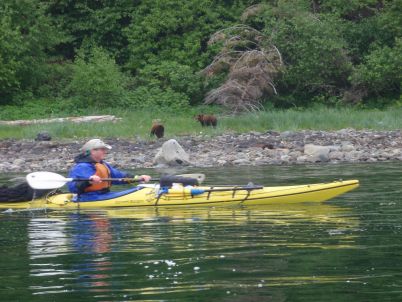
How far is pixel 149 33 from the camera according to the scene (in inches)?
1328

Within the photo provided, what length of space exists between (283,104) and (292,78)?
1.22 m

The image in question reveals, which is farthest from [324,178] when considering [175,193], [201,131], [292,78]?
[292,78]

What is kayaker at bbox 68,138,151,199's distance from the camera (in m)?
13.6

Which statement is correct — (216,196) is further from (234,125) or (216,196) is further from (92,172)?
(234,125)

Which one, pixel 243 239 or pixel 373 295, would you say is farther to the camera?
pixel 243 239

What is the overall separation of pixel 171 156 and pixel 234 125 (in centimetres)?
562

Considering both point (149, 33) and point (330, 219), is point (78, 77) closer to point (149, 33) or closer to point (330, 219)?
Result: point (149, 33)

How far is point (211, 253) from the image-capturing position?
9.57 metres

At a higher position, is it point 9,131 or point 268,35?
point 268,35

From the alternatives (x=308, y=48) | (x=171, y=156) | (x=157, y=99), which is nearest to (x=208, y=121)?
(x=157, y=99)

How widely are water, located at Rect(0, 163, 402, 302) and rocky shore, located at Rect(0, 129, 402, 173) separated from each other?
7.45 meters

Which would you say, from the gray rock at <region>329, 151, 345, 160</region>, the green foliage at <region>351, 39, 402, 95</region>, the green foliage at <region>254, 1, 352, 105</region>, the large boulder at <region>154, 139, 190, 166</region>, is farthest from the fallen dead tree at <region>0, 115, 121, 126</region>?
the gray rock at <region>329, 151, 345, 160</region>

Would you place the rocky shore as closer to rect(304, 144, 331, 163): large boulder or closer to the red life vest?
rect(304, 144, 331, 163): large boulder

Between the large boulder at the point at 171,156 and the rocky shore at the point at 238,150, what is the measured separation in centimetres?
18
